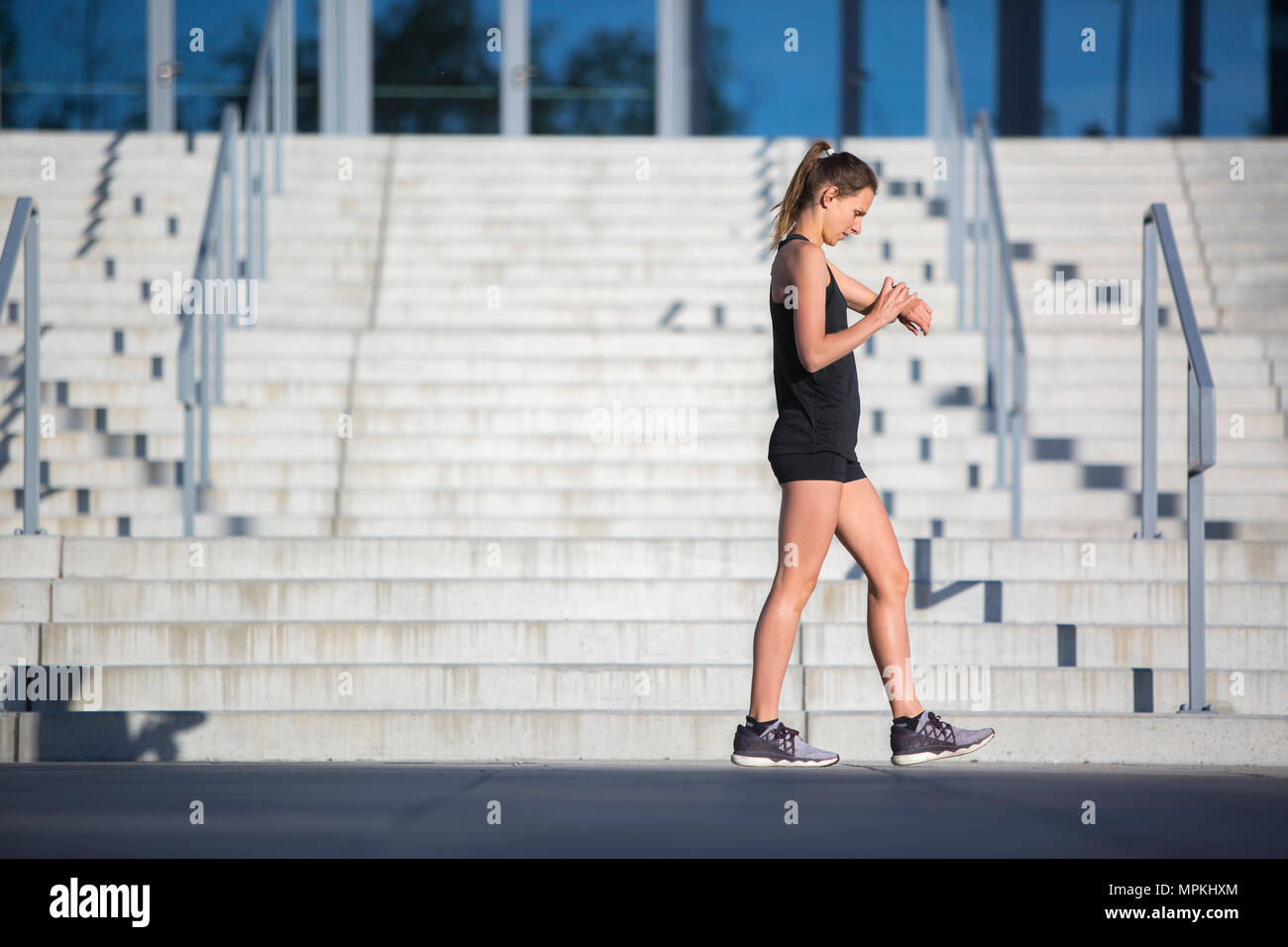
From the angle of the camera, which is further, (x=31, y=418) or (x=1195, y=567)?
(x=31, y=418)

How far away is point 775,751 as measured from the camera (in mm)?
3756

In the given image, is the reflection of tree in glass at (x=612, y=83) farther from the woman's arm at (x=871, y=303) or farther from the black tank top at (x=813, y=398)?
the black tank top at (x=813, y=398)

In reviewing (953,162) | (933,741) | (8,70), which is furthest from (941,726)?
(8,70)

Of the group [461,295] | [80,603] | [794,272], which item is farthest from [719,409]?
[794,272]

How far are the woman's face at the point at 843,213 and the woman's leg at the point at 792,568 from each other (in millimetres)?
614

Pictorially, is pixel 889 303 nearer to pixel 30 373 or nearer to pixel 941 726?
pixel 941 726

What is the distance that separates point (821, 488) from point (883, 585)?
0.89 ft

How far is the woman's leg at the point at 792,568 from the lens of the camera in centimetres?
364

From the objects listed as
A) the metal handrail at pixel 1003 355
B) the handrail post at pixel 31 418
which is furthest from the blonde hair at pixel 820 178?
the handrail post at pixel 31 418

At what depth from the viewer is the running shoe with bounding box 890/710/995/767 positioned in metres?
3.67

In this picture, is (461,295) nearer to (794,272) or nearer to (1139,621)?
(1139,621)
